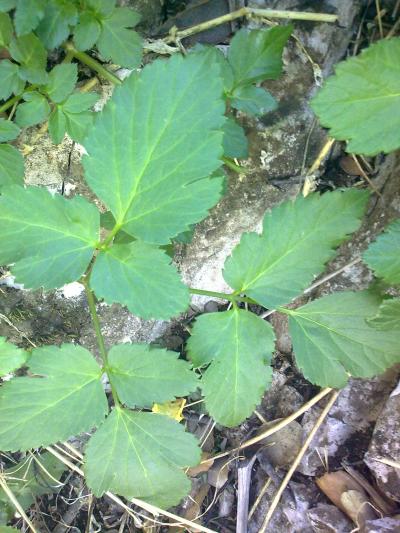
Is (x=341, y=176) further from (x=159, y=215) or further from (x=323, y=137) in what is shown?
(x=159, y=215)

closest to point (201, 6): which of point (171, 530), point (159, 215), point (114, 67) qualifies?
point (114, 67)

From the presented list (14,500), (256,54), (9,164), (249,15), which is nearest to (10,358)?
(9,164)

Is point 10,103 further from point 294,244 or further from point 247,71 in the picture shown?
point 294,244

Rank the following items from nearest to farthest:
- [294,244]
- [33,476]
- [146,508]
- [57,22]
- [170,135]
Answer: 1. [170,135]
2. [294,244]
3. [57,22]
4. [146,508]
5. [33,476]

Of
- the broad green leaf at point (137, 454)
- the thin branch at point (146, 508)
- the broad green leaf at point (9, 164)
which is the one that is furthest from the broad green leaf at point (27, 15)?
the thin branch at point (146, 508)

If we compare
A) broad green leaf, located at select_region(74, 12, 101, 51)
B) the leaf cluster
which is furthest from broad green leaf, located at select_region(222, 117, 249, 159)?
broad green leaf, located at select_region(74, 12, 101, 51)

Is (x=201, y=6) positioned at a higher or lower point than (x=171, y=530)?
higher
